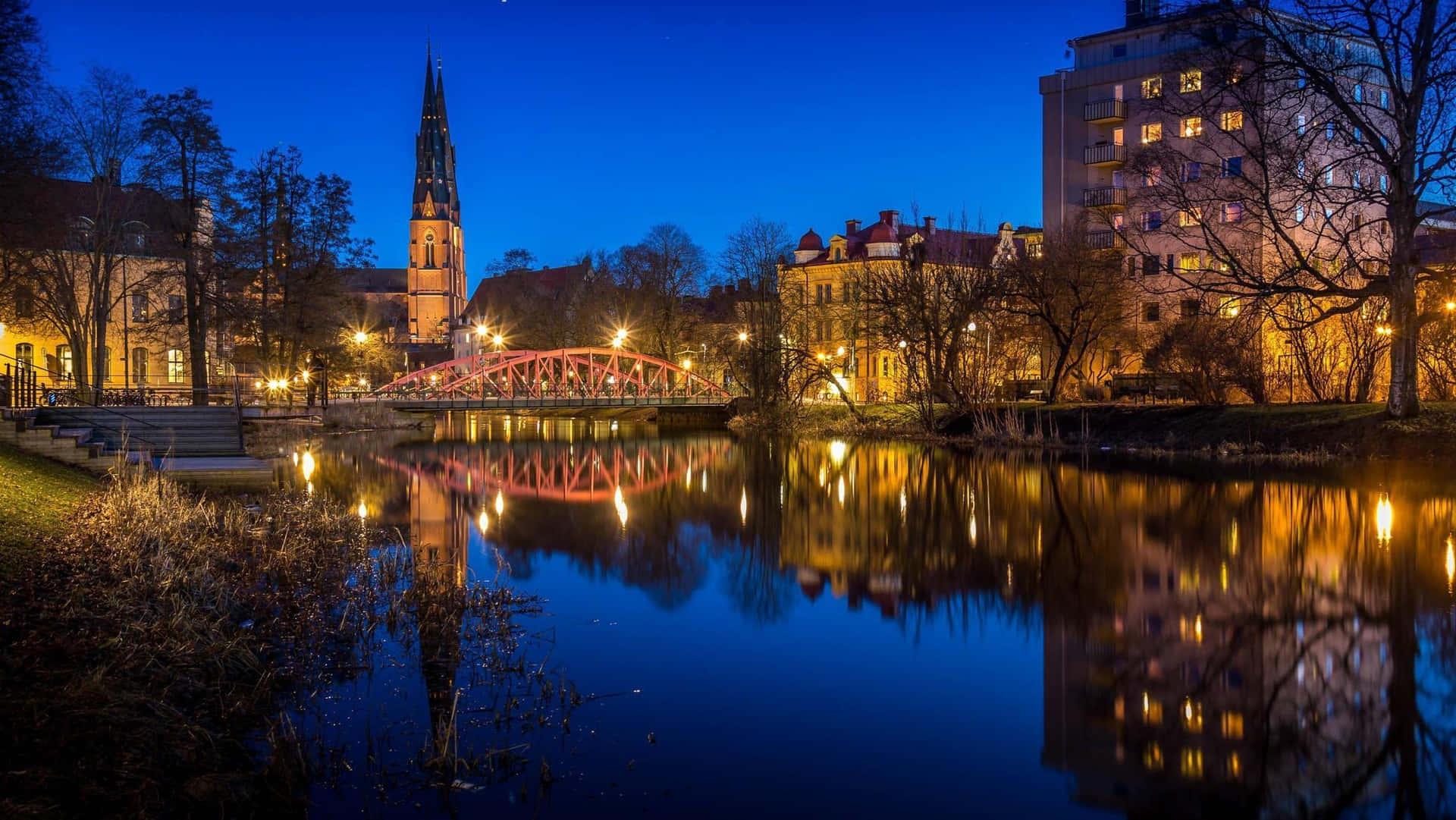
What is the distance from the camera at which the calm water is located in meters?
6.27

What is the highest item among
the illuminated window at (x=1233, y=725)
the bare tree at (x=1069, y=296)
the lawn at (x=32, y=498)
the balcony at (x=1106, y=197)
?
the balcony at (x=1106, y=197)

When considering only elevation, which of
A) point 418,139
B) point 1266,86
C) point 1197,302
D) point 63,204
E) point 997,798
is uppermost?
point 418,139

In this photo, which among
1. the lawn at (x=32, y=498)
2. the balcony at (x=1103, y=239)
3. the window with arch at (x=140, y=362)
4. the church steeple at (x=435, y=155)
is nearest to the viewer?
the lawn at (x=32, y=498)

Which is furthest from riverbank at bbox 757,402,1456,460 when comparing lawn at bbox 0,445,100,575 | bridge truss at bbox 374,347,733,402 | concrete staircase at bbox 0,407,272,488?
lawn at bbox 0,445,100,575

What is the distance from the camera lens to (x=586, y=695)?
8.11 metres

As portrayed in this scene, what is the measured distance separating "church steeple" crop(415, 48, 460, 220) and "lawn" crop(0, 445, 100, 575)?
400 feet

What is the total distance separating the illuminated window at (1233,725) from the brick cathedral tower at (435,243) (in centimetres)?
13430

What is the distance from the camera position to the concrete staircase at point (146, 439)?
19.5m

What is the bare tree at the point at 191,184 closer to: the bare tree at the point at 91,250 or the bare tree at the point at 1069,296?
the bare tree at the point at 91,250

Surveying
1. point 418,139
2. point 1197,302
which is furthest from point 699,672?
point 418,139

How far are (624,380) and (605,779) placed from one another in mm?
50906

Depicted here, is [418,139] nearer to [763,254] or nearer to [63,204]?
[763,254]

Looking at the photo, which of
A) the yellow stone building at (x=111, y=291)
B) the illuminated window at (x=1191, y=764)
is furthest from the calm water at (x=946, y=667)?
the yellow stone building at (x=111, y=291)

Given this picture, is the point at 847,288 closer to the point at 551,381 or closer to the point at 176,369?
the point at 551,381
